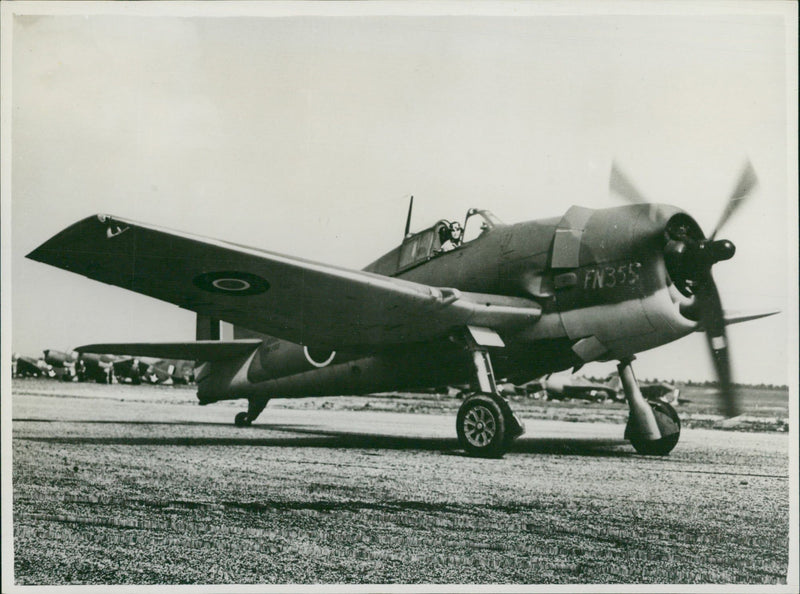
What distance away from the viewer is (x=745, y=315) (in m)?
5.94

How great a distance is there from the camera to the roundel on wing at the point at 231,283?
5.79 metres

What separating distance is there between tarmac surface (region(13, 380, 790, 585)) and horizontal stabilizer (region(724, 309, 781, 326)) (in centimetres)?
132

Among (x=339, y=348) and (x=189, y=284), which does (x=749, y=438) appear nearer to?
(x=339, y=348)

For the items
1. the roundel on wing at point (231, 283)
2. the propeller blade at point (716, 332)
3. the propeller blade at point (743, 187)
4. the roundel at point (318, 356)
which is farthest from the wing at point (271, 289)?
the propeller blade at point (743, 187)

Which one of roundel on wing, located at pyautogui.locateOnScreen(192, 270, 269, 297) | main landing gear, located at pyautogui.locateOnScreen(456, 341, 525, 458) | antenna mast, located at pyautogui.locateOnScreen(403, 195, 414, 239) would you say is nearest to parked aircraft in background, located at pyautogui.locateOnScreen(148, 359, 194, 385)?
antenna mast, located at pyautogui.locateOnScreen(403, 195, 414, 239)

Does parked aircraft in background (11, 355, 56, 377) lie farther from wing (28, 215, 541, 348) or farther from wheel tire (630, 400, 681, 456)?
wheel tire (630, 400, 681, 456)

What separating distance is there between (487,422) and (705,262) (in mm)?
2400

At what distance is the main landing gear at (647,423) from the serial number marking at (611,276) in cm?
120

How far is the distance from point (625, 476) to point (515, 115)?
3248 mm

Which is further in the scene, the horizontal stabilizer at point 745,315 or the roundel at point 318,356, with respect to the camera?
the roundel at point 318,356

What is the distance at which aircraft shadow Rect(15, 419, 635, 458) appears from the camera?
699 cm

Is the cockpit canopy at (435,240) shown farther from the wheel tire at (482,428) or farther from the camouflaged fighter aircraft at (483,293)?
the wheel tire at (482,428)

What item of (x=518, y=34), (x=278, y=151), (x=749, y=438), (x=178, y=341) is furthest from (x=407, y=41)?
(x=749, y=438)

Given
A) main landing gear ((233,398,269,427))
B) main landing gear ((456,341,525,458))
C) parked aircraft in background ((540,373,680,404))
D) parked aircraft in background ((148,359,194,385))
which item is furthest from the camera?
parked aircraft in background ((540,373,680,404))
